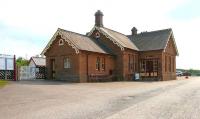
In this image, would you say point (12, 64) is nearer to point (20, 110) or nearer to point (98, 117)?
point (20, 110)

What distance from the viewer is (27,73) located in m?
35.4

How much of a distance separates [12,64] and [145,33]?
24.4 meters

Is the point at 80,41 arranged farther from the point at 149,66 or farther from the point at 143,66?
the point at 149,66

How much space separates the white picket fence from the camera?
34.6m

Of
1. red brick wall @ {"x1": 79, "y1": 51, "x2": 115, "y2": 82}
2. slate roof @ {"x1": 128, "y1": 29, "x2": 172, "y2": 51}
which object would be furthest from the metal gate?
slate roof @ {"x1": 128, "y1": 29, "x2": 172, "y2": 51}

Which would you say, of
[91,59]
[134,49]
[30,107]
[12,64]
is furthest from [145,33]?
[30,107]

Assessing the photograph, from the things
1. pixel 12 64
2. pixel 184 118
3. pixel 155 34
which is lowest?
pixel 184 118

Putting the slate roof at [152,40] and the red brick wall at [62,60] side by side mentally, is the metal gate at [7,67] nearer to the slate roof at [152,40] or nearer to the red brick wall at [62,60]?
the red brick wall at [62,60]

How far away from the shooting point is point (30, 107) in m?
12.5

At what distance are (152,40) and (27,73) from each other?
1896cm

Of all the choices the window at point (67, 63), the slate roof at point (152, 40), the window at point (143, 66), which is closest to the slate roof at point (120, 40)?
the slate roof at point (152, 40)

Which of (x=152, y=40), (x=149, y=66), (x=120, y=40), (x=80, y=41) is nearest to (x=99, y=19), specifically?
(x=120, y=40)

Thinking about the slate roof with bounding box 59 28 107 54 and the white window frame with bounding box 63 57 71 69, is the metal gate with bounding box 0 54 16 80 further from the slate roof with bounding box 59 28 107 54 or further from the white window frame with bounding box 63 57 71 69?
the slate roof with bounding box 59 28 107 54

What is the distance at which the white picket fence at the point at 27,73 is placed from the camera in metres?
34.6
